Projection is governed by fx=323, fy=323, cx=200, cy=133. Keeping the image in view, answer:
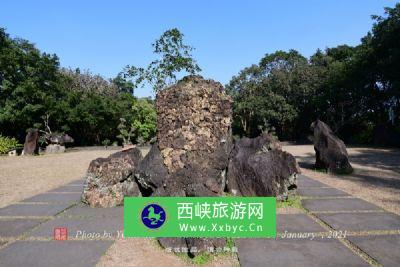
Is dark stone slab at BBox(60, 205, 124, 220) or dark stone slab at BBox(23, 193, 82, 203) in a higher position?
dark stone slab at BBox(60, 205, 124, 220)

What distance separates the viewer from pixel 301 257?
11.5 ft

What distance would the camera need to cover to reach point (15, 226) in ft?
15.6

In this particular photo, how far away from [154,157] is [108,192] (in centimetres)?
108

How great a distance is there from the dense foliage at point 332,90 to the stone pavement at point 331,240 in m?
16.6

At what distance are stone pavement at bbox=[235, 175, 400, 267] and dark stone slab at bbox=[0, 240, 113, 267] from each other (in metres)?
1.67

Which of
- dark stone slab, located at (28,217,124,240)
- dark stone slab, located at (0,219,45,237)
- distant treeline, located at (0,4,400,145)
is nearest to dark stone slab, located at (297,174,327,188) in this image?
dark stone slab, located at (28,217,124,240)

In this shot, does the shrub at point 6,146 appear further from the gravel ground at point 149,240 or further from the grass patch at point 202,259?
the grass patch at point 202,259

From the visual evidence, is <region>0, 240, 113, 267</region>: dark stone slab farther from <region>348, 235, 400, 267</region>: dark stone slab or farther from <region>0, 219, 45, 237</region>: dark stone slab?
<region>348, 235, 400, 267</region>: dark stone slab

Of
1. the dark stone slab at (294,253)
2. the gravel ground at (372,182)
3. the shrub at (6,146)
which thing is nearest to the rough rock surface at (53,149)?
the shrub at (6,146)

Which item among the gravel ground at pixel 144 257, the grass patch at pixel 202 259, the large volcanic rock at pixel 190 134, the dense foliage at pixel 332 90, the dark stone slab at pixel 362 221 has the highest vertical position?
the dense foliage at pixel 332 90

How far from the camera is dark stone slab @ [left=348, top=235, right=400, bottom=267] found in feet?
11.1

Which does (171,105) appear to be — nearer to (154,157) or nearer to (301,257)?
(154,157)

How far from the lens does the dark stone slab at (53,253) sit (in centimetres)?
343

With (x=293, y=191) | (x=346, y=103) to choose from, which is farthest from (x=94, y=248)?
(x=346, y=103)
